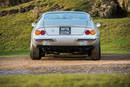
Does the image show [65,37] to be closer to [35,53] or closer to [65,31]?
[65,31]

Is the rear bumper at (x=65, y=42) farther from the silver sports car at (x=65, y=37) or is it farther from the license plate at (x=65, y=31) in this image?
the license plate at (x=65, y=31)

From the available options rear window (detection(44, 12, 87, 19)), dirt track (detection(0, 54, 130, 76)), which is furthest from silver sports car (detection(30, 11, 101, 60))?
dirt track (detection(0, 54, 130, 76))

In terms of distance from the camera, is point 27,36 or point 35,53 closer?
point 35,53

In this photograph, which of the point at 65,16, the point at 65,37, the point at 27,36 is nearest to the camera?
the point at 65,37

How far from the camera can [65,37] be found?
34.3 feet

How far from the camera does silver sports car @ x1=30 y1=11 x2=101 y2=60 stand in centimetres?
1048

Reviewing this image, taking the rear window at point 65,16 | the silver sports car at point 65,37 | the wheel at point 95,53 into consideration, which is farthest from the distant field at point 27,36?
the silver sports car at point 65,37

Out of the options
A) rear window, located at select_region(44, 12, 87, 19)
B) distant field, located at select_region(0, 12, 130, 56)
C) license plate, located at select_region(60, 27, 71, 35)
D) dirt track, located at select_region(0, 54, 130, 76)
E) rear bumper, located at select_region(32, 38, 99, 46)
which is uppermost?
rear window, located at select_region(44, 12, 87, 19)

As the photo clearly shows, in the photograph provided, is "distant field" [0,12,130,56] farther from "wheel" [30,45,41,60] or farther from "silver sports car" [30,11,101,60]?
"silver sports car" [30,11,101,60]

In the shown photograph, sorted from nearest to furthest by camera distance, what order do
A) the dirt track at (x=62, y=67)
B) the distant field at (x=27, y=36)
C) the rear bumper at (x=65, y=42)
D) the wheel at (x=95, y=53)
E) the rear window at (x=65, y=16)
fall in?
the dirt track at (x=62, y=67) < the rear bumper at (x=65, y=42) < the wheel at (x=95, y=53) < the rear window at (x=65, y=16) < the distant field at (x=27, y=36)

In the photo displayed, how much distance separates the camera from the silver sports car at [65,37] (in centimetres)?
1048

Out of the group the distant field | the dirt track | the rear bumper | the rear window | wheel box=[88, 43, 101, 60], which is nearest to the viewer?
the dirt track

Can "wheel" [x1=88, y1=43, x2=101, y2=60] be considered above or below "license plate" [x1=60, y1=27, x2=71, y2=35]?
below

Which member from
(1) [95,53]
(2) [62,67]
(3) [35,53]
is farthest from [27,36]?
(2) [62,67]
